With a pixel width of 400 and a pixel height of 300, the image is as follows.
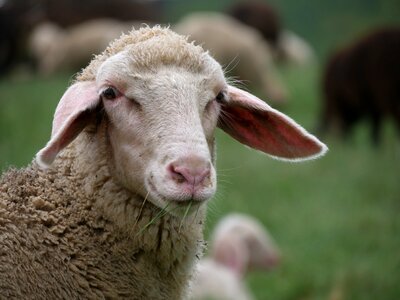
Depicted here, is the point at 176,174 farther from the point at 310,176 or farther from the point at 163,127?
the point at 310,176

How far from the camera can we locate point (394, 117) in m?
12.4

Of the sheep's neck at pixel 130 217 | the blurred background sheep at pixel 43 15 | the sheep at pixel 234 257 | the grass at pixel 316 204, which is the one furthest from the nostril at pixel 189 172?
the blurred background sheep at pixel 43 15

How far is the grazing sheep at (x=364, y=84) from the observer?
1243 cm

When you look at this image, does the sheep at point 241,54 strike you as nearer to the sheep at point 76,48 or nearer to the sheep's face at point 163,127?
the sheep at point 76,48

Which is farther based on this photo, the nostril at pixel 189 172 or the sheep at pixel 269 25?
the sheep at pixel 269 25

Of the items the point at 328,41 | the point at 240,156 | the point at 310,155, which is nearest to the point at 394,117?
the point at 240,156

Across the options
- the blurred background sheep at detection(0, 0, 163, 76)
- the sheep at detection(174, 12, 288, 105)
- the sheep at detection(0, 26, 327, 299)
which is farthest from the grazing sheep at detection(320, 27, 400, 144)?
the sheep at detection(0, 26, 327, 299)

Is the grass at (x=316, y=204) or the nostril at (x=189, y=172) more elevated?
the grass at (x=316, y=204)

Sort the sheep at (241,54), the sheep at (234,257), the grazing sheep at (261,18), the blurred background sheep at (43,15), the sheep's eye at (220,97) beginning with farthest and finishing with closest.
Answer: the grazing sheep at (261,18) → the blurred background sheep at (43,15) → the sheep at (241,54) → the sheep at (234,257) → the sheep's eye at (220,97)

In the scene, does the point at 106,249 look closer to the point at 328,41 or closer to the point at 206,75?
the point at 206,75

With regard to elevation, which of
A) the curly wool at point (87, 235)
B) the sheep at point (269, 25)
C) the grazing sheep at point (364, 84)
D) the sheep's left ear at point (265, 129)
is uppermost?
the sheep at point (269, 25)

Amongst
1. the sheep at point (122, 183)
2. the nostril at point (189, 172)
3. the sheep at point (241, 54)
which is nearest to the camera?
the nostril at point (189, 172)

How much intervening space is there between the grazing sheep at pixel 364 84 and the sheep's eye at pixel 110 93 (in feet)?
31.0

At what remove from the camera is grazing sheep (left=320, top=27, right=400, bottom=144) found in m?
12.4
